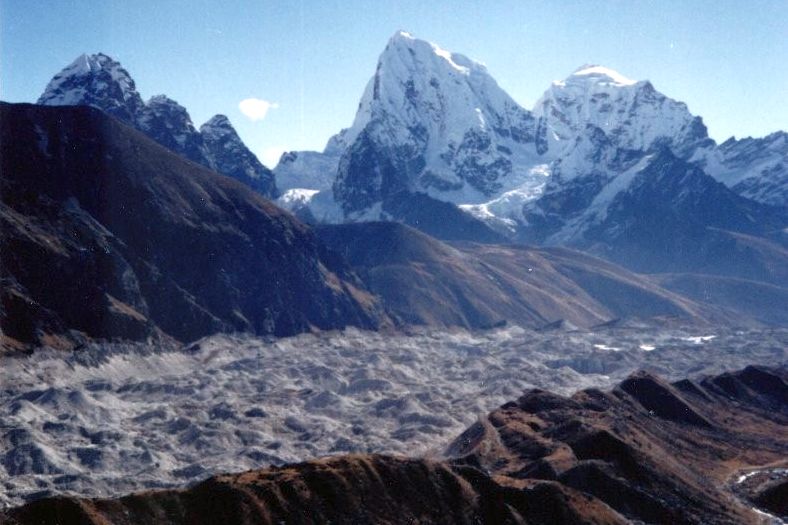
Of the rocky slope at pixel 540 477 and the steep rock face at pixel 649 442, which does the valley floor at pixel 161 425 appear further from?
the rocky slope at pixel 540 477

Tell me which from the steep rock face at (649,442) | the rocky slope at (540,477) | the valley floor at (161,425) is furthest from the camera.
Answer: the valley floor at (161,425)

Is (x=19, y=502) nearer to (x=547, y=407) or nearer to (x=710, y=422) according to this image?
(x=547, y=407)

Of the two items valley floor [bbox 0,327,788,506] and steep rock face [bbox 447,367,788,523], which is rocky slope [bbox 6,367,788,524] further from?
valley floor [bbox 0,327,788,506]

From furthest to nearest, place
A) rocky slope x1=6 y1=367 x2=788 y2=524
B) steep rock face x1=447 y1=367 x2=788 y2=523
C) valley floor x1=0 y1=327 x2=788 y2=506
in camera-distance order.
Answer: valley floor x1=0 y1=327 x2=788 y2=506 → steep rock face x1=447 y1=367 x2=788 y2=523 → rocky slope x1=6 y1=367 x2=788 y2=524

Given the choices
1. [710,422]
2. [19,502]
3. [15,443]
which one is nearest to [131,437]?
[15,443]

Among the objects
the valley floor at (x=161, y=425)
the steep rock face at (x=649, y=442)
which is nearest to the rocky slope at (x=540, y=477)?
the steep rock face at (x=649, y=442)

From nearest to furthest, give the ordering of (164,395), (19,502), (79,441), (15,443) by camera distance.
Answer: (19,502)
(15,443)
(79,441)
(164,395)

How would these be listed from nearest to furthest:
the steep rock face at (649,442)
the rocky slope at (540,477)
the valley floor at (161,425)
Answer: the rocky slope at (540,477)
the steep rock face at (649,442)
the valley floor at (161,425)

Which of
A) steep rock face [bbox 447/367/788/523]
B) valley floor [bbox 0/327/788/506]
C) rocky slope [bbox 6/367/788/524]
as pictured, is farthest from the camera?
valley floor [bbox 0/327/788/506]

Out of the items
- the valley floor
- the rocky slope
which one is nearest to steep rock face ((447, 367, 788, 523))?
the rocky slope
